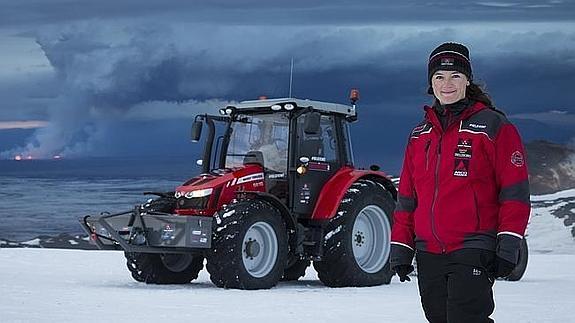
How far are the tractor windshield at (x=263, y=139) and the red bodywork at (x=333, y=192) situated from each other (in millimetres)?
594

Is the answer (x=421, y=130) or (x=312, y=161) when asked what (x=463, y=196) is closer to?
(x=421, y=130)

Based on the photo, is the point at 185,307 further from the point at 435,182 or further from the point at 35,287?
the point at 435,182

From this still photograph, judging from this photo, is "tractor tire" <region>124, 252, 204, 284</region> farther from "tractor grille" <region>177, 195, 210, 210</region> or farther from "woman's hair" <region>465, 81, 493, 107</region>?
"woman's hair" <region>465, 81, 493, 107</region>

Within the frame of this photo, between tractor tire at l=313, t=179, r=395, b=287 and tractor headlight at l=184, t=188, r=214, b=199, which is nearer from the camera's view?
tractor headlight at l=184, t=188, r=214, b=199

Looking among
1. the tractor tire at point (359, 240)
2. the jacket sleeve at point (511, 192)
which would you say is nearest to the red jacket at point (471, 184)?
the jacket sleeve at point (511, 192)

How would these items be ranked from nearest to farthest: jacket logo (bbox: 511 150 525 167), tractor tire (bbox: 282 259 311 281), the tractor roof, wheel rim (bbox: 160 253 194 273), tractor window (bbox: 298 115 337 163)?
jacket logo (bbox: 511 150 525 167), the tractor roof, tractor window (bbox: 298 115 337 163), wheel rim (bbox: 160 253 194 273), tractor tire (bbox: 282 259 311 281)

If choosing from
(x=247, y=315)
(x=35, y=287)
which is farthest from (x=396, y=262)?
(x=35, y=287)

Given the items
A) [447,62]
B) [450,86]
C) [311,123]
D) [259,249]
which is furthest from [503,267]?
[259,249]

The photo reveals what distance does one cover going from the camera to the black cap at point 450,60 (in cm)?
462

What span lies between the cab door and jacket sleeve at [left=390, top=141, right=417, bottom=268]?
23.6 feet

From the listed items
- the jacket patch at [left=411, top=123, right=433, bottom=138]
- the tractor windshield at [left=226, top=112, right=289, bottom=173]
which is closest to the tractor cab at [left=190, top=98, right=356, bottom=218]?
the tractor windshield at [left=226, top=112, right=289, bottom=173]

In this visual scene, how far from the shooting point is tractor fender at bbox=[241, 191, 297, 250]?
11.5m

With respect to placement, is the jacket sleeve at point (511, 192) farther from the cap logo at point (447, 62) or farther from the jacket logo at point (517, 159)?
the cap logo at point (447, 62)

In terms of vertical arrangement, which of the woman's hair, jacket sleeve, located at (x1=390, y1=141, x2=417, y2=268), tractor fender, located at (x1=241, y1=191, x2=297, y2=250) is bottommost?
tractor fender, located at (x1=241, y1=191, x2=297, y2=250)
